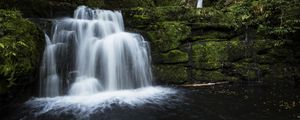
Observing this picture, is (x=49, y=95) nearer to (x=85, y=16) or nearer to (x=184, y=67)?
(x=85, y=16)

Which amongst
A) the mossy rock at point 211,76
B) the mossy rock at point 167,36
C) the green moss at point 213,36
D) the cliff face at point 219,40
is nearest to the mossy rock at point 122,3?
the cliff face at point 219,40

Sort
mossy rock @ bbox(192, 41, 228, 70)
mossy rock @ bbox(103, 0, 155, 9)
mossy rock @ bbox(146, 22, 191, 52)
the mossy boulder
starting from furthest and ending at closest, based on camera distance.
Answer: mossy rock @ bbox(103, 0, 155, 9), mossy rock @ bbox(146, 22, 191, 52), mossy rock @ bbox(192, 41, 228, 70), the mossy boulder

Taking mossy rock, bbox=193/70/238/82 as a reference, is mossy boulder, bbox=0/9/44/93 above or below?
above

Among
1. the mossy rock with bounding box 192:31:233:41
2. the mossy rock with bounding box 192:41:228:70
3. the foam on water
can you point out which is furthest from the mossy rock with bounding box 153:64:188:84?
the mossy rock with bounding box 192:31:233:41

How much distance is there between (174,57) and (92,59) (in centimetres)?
281

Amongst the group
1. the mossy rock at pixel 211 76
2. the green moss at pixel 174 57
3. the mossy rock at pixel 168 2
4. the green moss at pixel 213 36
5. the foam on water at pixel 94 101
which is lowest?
the foam on water at pixel 94 101

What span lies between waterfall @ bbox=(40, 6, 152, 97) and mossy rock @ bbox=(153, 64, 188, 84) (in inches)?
12.1

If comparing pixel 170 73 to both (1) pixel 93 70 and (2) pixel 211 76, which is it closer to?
(2) pixel 211 76

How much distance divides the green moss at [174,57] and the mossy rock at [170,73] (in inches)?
7.2

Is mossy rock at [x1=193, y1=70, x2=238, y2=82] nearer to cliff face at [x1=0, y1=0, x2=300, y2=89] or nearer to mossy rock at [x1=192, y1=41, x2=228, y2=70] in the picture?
cliff face at [x1=0, y1=0, x2=300, y2=89]

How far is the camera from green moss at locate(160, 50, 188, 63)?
10422 millimetres

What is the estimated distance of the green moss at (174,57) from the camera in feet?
34.2

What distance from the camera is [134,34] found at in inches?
414

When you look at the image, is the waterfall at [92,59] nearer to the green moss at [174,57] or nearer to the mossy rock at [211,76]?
the green moss at [174,57]
